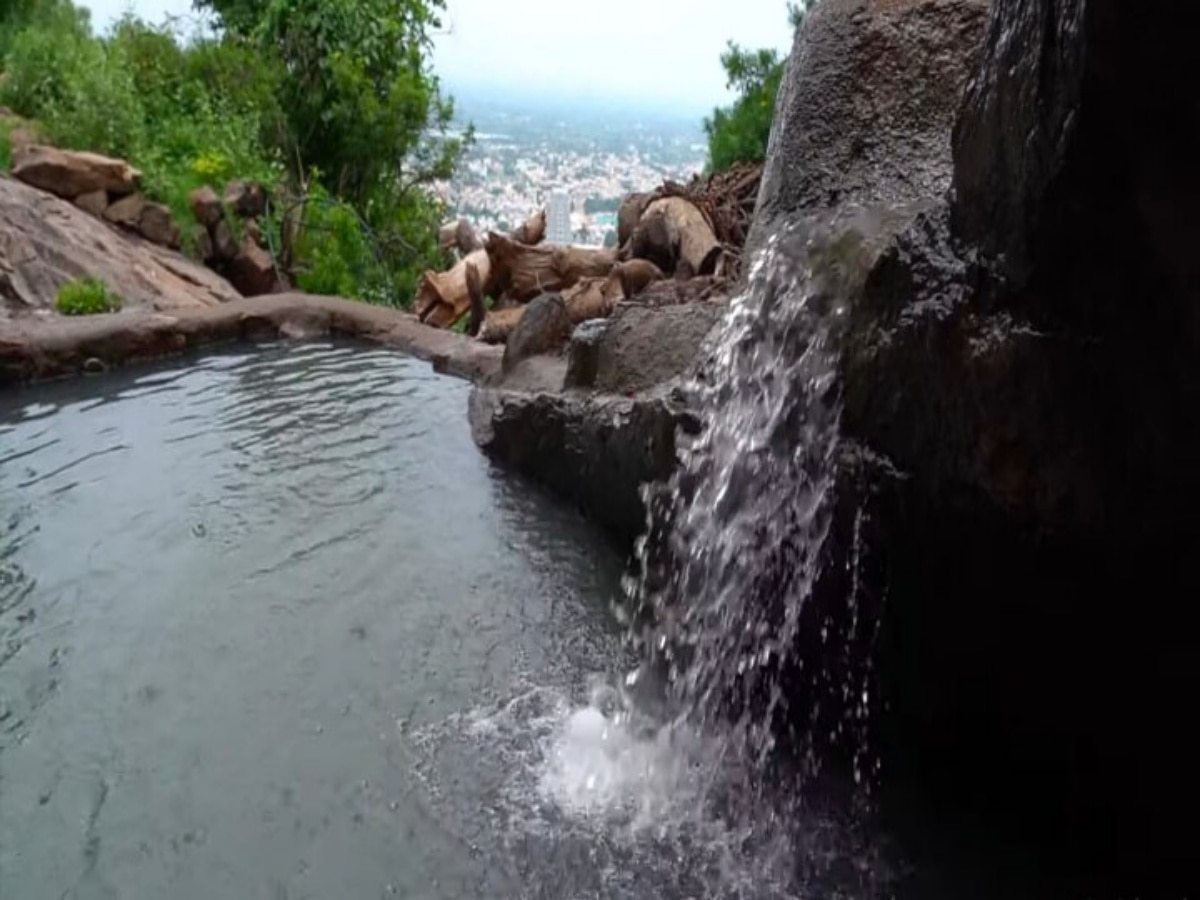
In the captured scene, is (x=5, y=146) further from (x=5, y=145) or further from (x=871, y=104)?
(x=871, y=104)

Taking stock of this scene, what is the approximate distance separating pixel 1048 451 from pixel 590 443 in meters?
2.60

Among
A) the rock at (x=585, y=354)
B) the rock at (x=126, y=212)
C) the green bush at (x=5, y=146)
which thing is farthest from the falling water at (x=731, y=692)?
the green bush at (x=5, y=146)

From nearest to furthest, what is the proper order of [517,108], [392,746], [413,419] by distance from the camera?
[392,746] → [413,419] → [517,108]

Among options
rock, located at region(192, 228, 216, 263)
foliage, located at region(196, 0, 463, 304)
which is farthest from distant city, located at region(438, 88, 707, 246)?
rock, located at region(192, 228, 216, 263)

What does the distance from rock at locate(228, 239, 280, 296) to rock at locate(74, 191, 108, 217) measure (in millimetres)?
963

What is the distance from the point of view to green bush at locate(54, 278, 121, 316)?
700cm

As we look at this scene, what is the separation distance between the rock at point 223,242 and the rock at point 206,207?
43 millimetres

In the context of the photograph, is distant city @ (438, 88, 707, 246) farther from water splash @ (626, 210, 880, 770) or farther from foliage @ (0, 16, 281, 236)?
water splash @ (626, 210, 880, 770)

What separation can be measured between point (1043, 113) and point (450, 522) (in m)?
2.95

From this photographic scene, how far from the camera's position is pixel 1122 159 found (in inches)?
77.8

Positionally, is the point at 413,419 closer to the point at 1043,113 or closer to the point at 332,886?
the point at 332,886

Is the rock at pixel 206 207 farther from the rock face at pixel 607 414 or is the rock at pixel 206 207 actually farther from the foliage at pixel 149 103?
the rock face at pixel 607 414

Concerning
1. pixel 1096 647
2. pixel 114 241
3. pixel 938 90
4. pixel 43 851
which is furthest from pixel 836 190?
pixel 114 241

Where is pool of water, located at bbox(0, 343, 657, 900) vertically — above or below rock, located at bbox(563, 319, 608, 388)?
below
